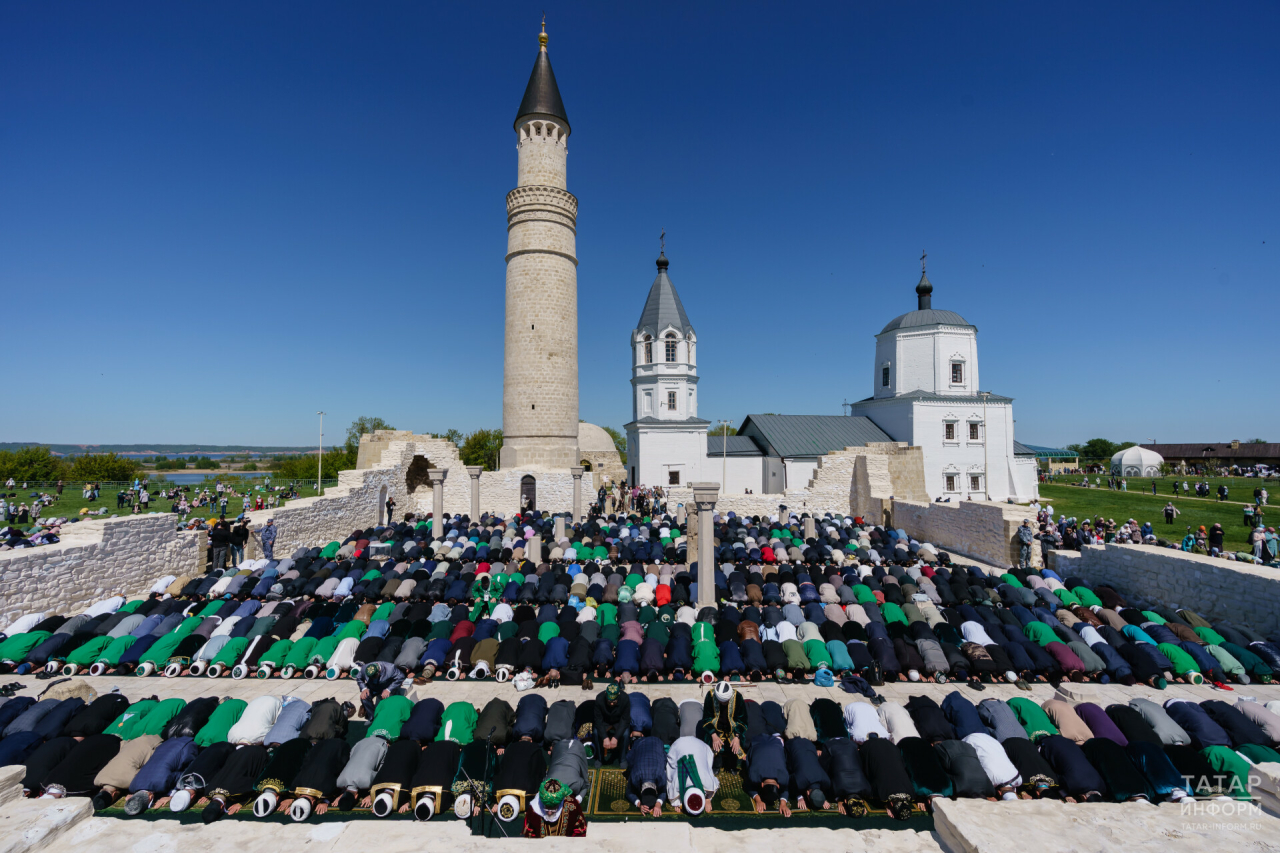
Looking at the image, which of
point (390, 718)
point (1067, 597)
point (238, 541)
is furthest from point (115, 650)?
point (1067, 597)

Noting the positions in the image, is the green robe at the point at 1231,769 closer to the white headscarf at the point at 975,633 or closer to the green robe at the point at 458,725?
the white headscarf at the point at 975,633

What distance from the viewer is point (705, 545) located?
476 inches

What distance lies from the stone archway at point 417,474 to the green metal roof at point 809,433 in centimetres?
1960

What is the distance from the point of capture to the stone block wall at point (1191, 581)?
10.5 meters

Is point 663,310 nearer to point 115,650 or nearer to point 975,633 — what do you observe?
point 975,633

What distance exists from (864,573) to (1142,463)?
75.3 metres

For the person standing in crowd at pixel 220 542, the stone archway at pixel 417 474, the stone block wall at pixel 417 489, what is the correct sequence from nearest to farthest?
Result: the person standing in crowd at pixel 220 542
the stone block wall at pixel 417 489
the stone archway at pixel 417 474

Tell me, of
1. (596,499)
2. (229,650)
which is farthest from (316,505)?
(596,499)

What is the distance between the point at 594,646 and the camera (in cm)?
947

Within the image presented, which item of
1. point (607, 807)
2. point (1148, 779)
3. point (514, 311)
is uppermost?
A: point (514, 311)

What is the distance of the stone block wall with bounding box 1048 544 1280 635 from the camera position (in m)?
10.5

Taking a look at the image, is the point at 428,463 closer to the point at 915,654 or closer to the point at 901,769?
the point at 915,654

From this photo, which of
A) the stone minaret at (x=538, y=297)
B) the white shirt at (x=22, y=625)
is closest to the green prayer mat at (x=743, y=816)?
the white shirt at (x=22, y=625)

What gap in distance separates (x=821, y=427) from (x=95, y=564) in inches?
1304
